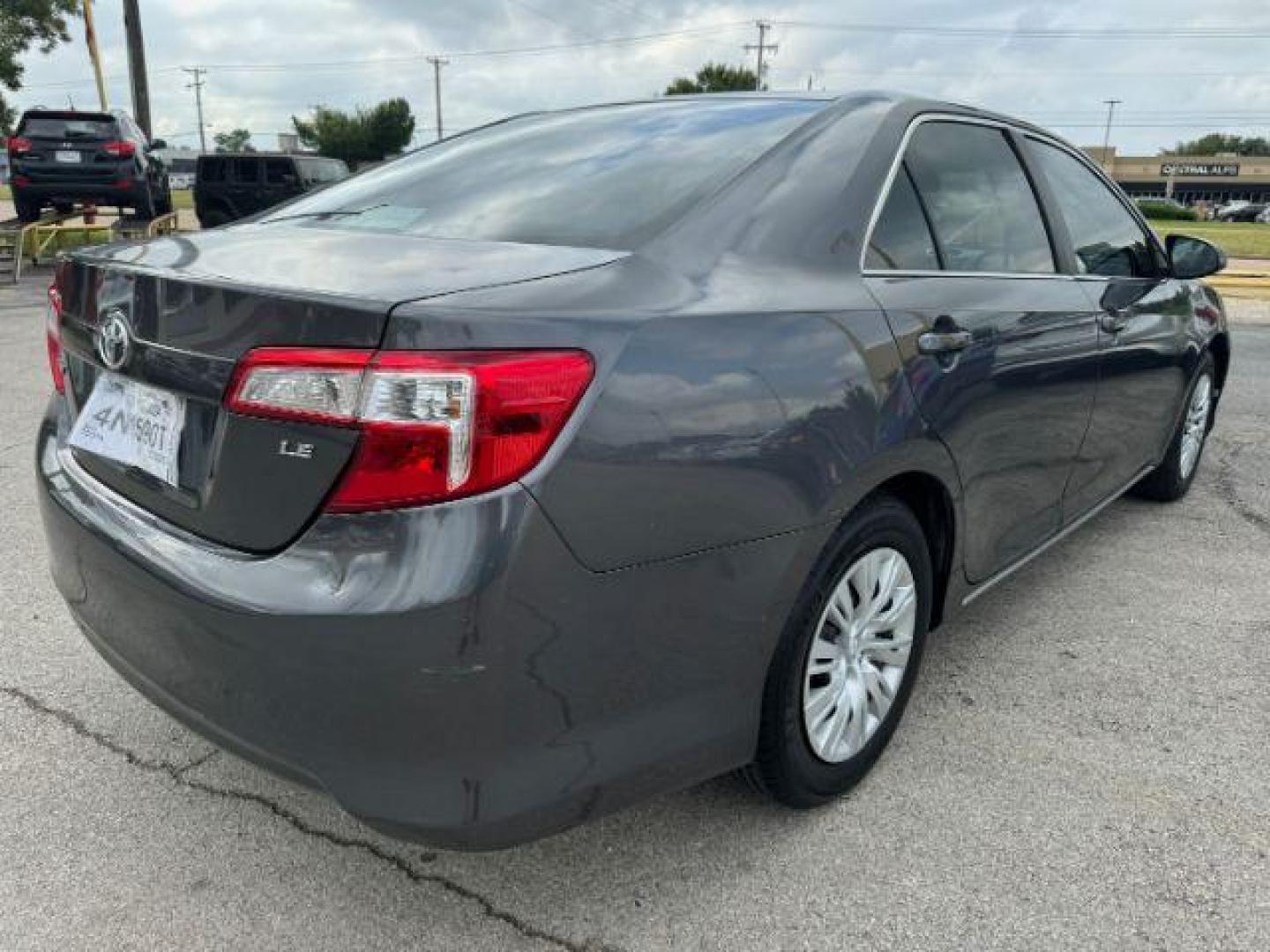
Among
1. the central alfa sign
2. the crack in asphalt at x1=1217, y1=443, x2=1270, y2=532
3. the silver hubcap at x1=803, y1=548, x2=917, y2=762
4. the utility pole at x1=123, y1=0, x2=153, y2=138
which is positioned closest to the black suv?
the utility pole at x1=123, y1=0, x2=153, y2=138

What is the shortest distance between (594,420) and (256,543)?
606 mm

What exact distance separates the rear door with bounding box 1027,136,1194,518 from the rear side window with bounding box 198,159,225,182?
690 inches

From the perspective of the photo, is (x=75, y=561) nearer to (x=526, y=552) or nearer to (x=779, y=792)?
(x=526, y=552)

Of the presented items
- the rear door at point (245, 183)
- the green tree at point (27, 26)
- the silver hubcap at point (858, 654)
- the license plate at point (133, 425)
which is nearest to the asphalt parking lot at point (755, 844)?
the silver hubcap at point (858, 654)

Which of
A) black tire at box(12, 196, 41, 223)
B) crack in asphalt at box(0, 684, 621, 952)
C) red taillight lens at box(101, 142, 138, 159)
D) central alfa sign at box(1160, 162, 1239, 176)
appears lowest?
crack in asphalt at box(0, 684, 621, 952)

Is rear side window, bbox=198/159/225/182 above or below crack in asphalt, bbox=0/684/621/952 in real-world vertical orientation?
above

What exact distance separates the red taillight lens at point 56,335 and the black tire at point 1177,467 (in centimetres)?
408

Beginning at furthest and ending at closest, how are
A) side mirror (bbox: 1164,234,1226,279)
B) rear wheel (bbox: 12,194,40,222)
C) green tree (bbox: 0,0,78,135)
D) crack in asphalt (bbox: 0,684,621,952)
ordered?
green tree (bbox: 0,0,78,135), rear wheel (bbox: 12,194,40,222), side mirror (bbox: 1164,234,1226,279), crack in asphalt (bbox: 0,684,621,952)

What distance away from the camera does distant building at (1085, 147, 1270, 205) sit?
95.1m

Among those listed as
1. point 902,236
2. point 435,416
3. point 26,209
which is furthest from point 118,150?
point 435,416

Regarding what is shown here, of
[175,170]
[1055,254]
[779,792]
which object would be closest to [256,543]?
[779,792]

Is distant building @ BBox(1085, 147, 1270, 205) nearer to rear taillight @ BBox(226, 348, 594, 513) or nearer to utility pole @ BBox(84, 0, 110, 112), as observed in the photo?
utility pole @ BBox(84, 0, 110, 112)

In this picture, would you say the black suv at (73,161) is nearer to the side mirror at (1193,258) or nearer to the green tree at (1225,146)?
the side mirror at (1193,258)

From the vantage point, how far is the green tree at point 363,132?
7162 cm
